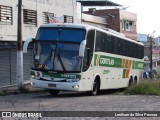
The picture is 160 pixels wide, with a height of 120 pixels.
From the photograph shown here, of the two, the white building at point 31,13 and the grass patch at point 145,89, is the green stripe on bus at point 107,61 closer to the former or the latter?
the grass patch at point 145,89

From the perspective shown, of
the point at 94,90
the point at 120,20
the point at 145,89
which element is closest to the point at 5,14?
the point at 94,90

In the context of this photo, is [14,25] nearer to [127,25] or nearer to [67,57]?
Result: [67,57]

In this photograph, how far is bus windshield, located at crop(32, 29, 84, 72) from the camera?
19.2 m

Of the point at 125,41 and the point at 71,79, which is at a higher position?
the point at 125,41

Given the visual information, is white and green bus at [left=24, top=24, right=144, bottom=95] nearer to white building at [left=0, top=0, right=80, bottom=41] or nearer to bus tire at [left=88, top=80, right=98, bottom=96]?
bus tire at [left=88, top=80, right=98, bottom=96]

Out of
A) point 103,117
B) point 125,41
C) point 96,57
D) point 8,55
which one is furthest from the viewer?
point 8,55

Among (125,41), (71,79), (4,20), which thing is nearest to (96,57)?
(71,79)

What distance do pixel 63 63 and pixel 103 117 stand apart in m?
8.26

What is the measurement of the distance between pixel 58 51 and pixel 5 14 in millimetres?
9986

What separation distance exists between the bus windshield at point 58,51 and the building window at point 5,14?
8610 millimetres

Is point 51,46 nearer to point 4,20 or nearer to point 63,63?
point 63,63

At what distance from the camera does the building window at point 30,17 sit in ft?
99.7

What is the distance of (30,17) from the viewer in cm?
3116

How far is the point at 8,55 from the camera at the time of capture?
29547 mm
